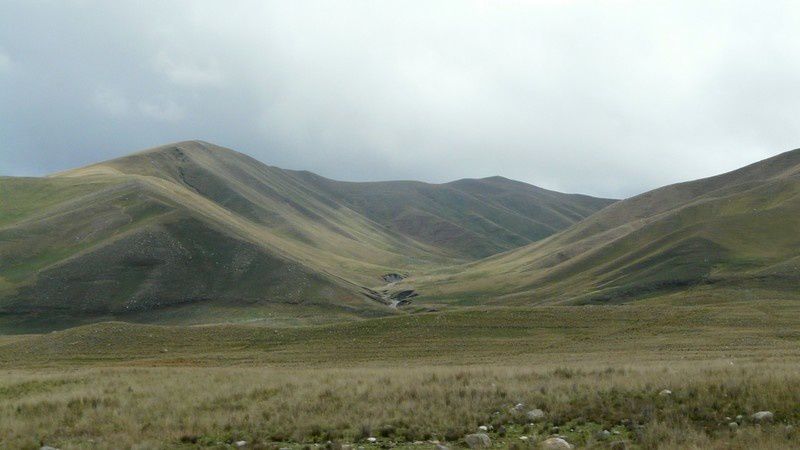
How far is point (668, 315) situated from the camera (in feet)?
176

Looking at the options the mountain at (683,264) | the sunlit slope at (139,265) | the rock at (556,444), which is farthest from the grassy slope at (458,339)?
the sunlit slope at (139,265)

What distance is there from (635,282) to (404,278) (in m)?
99.6

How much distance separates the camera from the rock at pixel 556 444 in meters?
11.6

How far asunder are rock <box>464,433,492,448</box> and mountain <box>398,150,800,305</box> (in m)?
77.2

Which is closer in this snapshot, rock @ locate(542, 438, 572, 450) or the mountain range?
rock @ locate(542, 438, 572, 450)

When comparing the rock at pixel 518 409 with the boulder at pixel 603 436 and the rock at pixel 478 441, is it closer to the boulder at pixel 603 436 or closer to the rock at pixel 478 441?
the rock at pixel 478 441

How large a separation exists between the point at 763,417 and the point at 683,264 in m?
105

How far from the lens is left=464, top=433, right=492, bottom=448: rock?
12.3m

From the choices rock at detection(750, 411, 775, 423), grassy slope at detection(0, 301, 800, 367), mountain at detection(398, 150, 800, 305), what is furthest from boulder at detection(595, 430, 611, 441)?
mountain at detection(398, 150, 800, 305)

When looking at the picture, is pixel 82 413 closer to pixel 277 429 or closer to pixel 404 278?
pixel 277 429

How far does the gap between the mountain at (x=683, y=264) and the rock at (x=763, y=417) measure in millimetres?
74290

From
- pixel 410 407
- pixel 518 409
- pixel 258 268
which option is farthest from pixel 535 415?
pixel 258 268

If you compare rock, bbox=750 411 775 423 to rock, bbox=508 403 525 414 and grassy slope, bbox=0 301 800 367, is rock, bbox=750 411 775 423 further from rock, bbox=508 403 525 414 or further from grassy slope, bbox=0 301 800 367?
grassy slope, bbox=0 301 800 367

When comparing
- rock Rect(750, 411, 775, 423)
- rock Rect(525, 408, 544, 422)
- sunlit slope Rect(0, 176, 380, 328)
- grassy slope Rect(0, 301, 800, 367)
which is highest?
sunlit slope Rect(0, 176, 380, 328)
